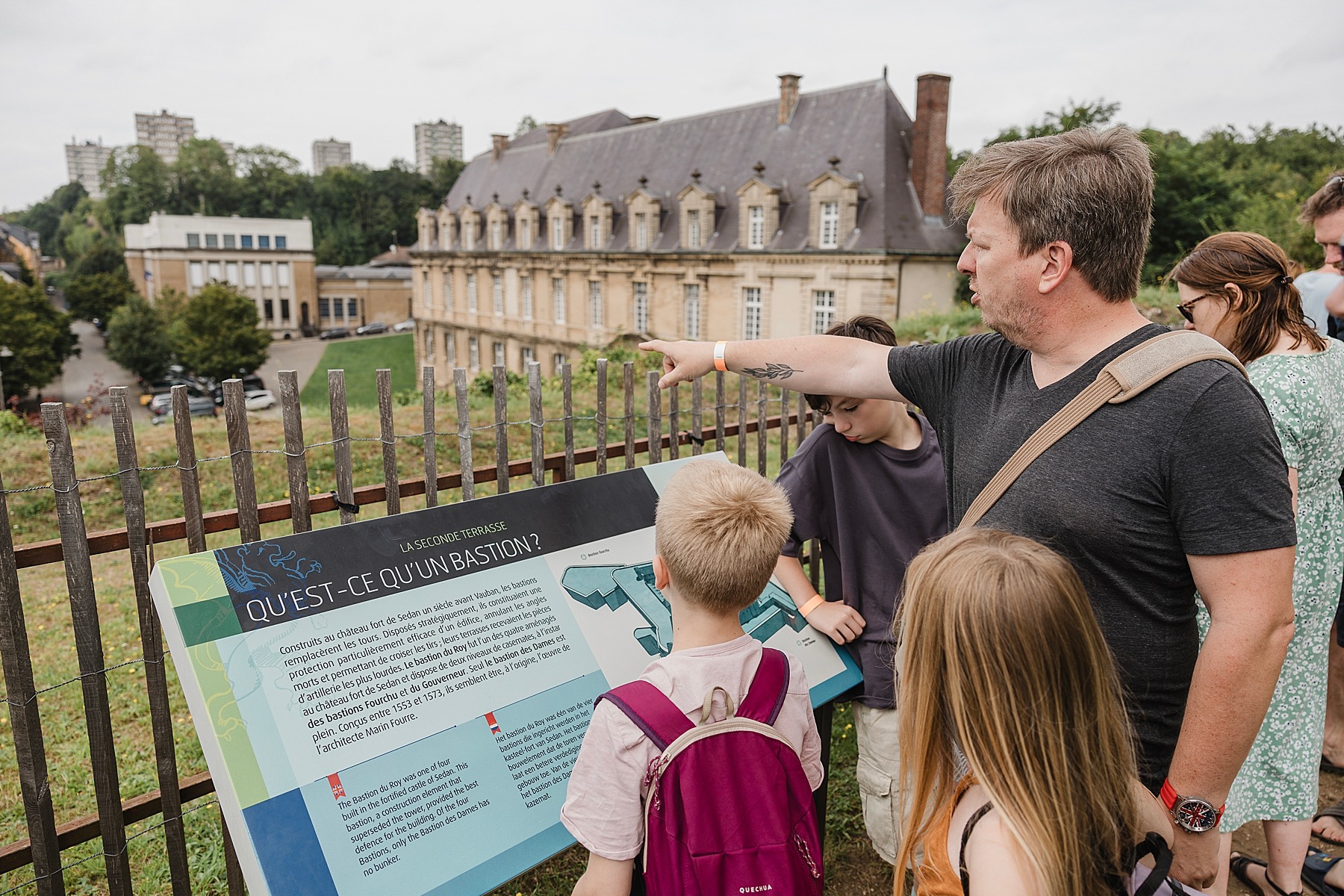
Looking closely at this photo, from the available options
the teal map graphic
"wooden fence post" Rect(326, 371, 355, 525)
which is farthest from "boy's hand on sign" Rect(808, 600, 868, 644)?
"wooden fence post" Rect(326, 371, 355, 525)

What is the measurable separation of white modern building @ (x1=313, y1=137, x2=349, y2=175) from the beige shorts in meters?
186

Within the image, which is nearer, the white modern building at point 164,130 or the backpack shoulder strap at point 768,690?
the backpack shoulder strap at point 768,690

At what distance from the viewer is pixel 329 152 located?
16738cm

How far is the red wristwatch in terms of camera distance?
5.85 feet

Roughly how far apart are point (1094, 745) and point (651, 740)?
865 mm

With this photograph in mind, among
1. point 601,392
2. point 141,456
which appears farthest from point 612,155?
point 601,392

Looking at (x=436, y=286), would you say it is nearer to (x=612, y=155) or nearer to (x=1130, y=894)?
(x=612, y=155)

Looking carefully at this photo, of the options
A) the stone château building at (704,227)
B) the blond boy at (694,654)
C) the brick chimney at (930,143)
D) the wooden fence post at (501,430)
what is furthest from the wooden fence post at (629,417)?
the brick chimney at (930,143)

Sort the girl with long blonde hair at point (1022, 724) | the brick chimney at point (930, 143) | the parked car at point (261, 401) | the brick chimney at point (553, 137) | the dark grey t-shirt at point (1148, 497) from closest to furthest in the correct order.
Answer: the girl with long blonde hair at point (1022, 724)
the dark grey t-shirt at point (1148, 497)
the brick chimney at point (930, 143)
the parked car at point (261, 401)
the brick chimney at point (553, 137)

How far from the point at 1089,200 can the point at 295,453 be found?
2.45 metres

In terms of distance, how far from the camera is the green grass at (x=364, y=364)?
40938 mm

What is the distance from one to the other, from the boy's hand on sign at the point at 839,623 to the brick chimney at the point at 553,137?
40107 millimetres

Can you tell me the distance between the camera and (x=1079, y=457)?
1.80m

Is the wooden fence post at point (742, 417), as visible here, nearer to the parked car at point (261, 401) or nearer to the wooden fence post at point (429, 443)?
the wooden fence post at point (429, 443)
